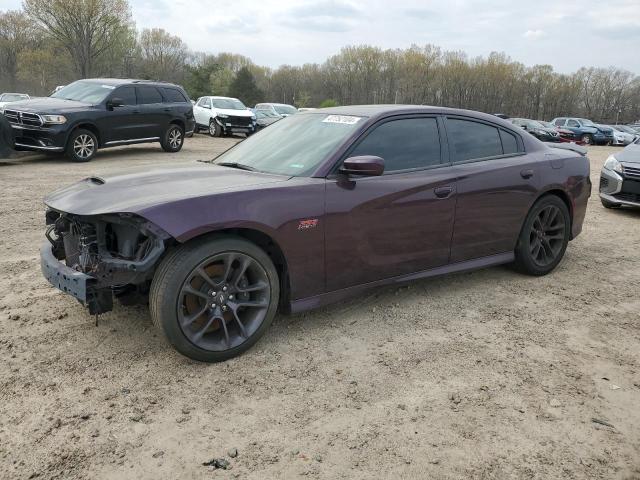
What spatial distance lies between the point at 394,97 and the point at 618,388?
8666 centimetres

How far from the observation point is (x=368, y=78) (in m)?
89.7

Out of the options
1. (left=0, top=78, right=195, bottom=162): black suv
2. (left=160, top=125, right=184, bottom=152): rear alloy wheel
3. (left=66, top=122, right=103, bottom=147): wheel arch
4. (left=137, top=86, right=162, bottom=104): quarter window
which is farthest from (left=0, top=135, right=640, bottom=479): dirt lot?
(left=160, top=125, right=184, bottom=152): rear alloy wheel

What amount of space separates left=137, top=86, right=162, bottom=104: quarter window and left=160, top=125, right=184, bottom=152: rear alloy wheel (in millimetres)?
855

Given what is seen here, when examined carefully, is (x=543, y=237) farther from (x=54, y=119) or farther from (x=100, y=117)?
(x=100, y=117)

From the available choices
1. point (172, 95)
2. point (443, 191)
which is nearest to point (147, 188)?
point (443, 191)

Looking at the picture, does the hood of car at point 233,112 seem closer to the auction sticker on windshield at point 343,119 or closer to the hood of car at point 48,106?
the hood of car at point 48,106

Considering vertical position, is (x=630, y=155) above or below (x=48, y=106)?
below

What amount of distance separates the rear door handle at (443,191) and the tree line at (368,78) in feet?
192

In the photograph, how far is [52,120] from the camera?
11.0 m

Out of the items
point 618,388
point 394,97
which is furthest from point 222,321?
point 394,97

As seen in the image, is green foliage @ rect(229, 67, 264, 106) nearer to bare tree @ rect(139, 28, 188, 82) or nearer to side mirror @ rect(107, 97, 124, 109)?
bare tree @ rect(139, 28, 188, 82)

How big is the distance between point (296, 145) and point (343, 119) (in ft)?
1.38

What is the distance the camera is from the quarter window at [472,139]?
14.4 ft

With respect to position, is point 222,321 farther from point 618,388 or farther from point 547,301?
point 547,301
